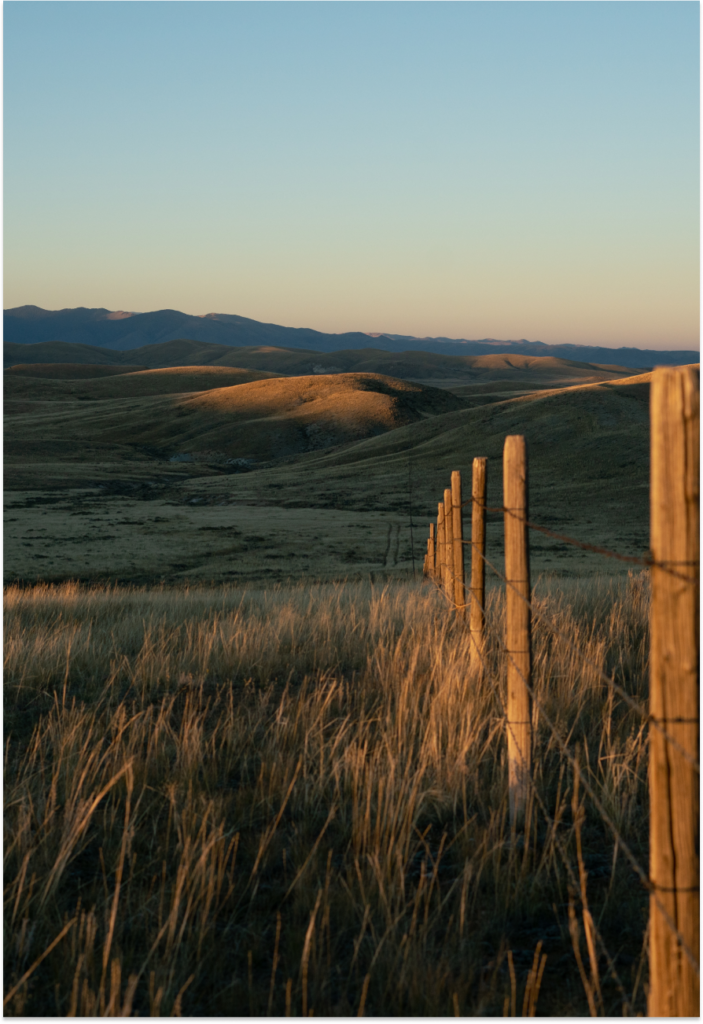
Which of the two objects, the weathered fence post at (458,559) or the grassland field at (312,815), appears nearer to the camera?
the grassland field at (312,815)

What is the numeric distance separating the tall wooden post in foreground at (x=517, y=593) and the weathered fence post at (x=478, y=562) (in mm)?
1563

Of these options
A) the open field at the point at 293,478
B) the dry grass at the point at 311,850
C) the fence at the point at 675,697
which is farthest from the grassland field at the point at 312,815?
the open field at the point at 293,478

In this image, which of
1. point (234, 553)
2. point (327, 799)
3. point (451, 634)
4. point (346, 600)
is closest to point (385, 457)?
point (234, 553)

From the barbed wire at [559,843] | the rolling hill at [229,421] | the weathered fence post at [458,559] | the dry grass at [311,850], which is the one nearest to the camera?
the barbed wire at [559,843]

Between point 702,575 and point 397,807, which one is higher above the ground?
point 702,575

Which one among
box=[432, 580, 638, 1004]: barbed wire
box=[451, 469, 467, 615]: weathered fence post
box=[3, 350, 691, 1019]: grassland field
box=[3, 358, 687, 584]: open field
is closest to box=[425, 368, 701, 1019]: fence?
box=[432, 580, 638, 1004]: barbed wire

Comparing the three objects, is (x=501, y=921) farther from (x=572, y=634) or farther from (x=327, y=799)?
(x=572, y=634)

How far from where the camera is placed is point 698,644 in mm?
2051

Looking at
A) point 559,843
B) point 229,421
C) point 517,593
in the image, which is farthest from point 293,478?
point 559,843

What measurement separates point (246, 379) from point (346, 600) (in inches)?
4574

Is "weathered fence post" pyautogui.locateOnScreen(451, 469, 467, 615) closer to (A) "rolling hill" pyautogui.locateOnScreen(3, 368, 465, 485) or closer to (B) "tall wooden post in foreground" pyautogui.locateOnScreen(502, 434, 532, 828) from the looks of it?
(B) "tall wooden post in foreground" pyautogui.locateOnScreen(502, 434, 532, 828)

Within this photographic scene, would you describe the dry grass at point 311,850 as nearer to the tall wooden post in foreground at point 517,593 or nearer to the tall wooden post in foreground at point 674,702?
the tall wooden post in foreground at point 517,593

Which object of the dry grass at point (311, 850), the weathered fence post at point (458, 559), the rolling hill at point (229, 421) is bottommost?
the dry grass at point (311, 850)

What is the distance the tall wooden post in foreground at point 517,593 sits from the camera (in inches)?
165
